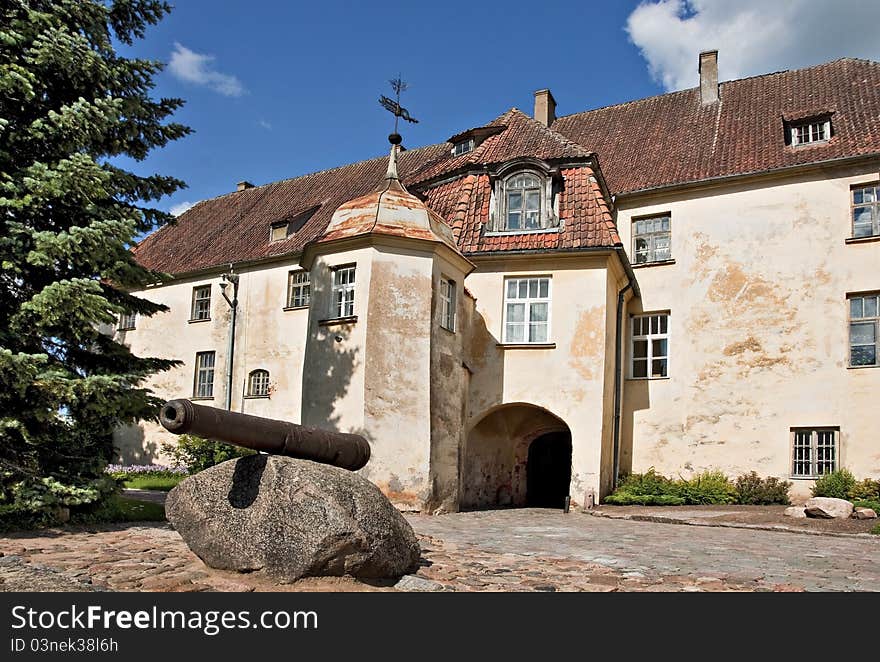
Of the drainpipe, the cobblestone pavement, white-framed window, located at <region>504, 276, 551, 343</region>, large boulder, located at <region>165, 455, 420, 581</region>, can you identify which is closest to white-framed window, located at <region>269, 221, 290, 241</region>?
the drainpipe

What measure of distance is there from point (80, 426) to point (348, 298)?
6515mm

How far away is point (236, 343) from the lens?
2505 centimetres

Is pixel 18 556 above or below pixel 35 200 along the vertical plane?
below

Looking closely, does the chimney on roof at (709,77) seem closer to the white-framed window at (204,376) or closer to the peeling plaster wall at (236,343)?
the peeling plaster wall at (236,343)

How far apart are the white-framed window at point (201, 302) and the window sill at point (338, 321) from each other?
1169 centimetres

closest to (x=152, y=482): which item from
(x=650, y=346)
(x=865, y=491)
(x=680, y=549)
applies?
(x=650, y=346)

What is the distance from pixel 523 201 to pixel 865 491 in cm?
985

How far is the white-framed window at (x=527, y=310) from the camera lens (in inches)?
706

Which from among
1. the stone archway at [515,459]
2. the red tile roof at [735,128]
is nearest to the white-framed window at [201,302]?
the stone archway at [515,459]

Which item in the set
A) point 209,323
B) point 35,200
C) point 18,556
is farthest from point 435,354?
point 209,323

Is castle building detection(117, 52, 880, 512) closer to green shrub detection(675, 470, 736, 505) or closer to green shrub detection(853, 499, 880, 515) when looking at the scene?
green shrub detection(675, 470, 736, 505)

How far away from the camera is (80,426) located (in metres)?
10.5

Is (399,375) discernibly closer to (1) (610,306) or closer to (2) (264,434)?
(1) (610,306)
